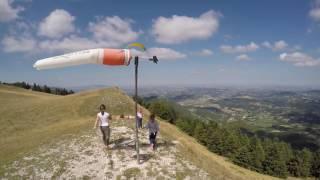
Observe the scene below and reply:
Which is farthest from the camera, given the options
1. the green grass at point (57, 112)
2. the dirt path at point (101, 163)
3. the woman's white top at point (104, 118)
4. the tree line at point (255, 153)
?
the tree line at point (255, 153)

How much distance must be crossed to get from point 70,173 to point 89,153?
3453 millimetres

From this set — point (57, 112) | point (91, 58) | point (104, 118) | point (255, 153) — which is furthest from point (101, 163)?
point (255, 153)

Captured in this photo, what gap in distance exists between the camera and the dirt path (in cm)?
1884

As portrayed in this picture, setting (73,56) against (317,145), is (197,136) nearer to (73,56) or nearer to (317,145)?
(73,56)

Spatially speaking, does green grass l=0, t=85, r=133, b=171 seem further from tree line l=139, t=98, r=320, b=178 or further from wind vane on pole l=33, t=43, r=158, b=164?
tree line l=139, t=98, r=320, b=178

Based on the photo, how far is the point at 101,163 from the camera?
20.2 metres

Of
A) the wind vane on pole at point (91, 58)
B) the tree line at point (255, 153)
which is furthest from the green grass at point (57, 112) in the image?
the tree line at point (255, 153)

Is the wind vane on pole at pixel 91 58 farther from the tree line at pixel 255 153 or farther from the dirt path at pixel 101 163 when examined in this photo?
the tree line at pixel 255 153

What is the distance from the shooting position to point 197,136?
80438 mm

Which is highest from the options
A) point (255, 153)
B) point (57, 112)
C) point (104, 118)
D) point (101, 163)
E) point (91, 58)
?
point (91, 58)

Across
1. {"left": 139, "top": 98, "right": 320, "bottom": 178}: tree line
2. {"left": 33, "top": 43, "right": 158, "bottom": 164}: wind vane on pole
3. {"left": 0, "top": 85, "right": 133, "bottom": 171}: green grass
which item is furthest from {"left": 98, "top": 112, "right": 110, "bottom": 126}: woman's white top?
{"left": 139, "top": 98, "right": 320, "bottom": 178}: tree line

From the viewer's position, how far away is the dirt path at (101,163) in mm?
18844

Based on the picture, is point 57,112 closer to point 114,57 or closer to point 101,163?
point 101,163

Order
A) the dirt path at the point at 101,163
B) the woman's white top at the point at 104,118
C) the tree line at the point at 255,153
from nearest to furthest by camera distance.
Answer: the dirt path at the point at 101,163 < the woman's white top at the point at 104,118 < the tree line at the point at 255,153
